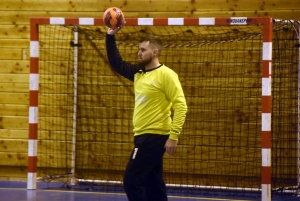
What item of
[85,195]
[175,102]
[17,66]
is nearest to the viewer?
[175,102]

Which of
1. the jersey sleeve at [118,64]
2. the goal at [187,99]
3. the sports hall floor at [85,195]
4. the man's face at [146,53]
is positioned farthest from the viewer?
the goal at [187,99]

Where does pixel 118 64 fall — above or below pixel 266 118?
above

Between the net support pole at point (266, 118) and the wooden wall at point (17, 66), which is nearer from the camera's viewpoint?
the net support pole at point (266, 118)

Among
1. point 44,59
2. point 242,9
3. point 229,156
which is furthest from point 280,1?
point 44,59

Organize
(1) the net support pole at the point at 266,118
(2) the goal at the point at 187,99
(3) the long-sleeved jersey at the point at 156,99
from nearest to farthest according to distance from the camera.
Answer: (3) the long-sleeved jersey at the point at 156,99
(1) the net support pole at the point at 266,118
(2) the goal at the point at 187,99

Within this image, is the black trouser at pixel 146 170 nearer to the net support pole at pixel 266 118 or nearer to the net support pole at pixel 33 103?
the net support pole at pixel 266 118

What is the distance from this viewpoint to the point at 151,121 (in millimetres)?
6820

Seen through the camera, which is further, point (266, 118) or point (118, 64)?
point (266, 118)

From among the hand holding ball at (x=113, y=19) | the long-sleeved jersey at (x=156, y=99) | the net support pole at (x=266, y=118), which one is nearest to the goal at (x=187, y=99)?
the net support pole at (x=266, y=118)

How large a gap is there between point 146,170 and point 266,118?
8.03 ft

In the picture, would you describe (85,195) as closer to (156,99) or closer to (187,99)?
(187,99)

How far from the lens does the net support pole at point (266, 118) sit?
332 inches

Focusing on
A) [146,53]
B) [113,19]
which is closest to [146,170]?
[146,53]

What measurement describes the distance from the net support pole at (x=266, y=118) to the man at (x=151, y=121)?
2021 millimetres
